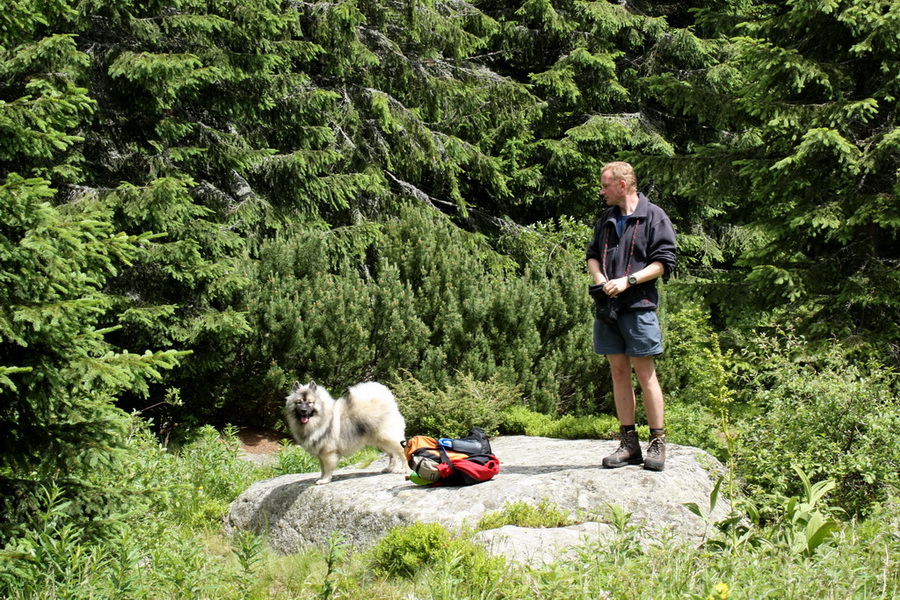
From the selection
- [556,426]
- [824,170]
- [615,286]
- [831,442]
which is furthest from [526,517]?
[824,170]

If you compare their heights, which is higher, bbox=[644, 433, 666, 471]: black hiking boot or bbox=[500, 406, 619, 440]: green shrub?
bbox=[644, 433, 666, 471]: black hiking boot

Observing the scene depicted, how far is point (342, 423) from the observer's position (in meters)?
6.50

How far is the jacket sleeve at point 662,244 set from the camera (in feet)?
17.5

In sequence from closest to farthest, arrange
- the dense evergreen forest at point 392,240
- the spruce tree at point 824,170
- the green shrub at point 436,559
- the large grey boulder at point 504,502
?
the green shrub at point 436,559 < the large grey boulder at point 504,502 < the dense evergreen forest at point 392,240 < the spruce tree at point 824,170

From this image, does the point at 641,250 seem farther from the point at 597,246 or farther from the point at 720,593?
the point at 720,593

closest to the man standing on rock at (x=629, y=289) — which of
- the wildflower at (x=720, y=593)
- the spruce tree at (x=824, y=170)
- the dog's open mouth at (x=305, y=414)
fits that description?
the dog's open mouth at (x=305, y=414)

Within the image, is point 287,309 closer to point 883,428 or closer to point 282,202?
point 282,202

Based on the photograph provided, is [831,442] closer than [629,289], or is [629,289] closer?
[629,289]

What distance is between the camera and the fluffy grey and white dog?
21.0 ft

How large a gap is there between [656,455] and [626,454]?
0.23m

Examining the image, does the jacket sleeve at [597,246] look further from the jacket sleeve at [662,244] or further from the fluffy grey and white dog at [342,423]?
the fluffy grey and white dog at [342,423]

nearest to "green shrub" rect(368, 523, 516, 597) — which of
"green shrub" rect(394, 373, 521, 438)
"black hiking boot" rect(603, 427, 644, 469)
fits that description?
"black hiking boot" rect(603, 427, 644, 469)

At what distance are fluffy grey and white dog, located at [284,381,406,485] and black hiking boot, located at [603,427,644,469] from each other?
5.72 ft

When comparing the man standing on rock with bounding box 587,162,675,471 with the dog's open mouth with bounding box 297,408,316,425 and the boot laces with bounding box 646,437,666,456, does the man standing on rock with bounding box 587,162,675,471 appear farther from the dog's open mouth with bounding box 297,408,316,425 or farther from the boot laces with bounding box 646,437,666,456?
the dog's open mouth with bounding box 297,408,316,425
